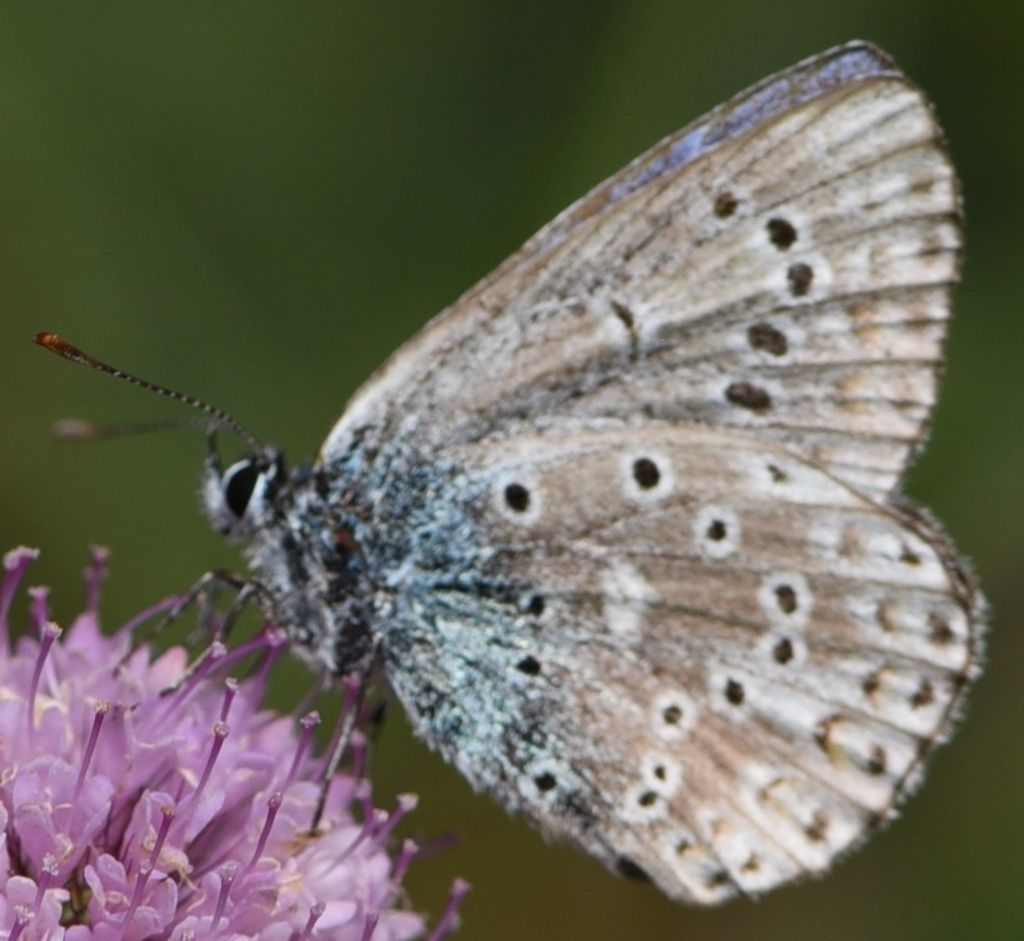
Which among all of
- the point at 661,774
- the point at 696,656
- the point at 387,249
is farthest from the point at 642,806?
the point at 387,249

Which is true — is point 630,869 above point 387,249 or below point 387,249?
below

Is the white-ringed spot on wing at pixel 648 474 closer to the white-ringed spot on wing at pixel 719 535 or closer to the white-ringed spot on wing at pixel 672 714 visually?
the white-ringed spot on wing at pixel 719 535

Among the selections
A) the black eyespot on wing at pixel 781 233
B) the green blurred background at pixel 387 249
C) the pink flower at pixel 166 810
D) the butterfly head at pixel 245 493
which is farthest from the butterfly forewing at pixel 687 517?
the green blurred background at pixel 387 249

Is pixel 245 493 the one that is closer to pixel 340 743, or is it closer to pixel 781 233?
pixel 340 743

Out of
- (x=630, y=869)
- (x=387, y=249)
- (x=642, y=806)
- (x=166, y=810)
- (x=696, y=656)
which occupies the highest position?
(x=387, y=249)

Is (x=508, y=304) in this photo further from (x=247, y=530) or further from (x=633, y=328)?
(x=247, y=530)

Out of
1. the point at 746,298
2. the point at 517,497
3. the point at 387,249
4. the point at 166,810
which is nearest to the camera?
the point at 166,810

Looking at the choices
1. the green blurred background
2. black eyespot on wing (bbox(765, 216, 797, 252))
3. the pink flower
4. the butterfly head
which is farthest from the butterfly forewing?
the green blurred background
